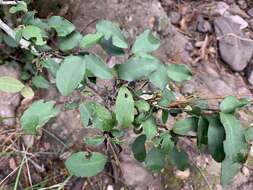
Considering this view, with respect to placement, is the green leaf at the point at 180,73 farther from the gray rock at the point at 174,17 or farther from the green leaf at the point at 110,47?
the gray rock at the point at 174,17

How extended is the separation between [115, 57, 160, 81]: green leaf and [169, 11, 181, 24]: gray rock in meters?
1.08

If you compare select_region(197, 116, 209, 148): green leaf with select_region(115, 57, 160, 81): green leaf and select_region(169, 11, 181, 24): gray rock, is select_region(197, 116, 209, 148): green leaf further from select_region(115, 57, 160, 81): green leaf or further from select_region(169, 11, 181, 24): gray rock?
select_region(169, 11, 181, 24): gray rock

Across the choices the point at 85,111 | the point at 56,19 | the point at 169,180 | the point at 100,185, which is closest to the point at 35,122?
the point at 85,111

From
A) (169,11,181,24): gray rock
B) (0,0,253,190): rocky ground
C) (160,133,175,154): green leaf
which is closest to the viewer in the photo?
(160,133,175,154): green leaf

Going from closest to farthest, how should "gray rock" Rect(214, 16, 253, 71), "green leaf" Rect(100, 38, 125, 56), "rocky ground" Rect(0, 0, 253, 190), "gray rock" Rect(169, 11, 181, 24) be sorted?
"green leaf" Rect(100, 38, 125, 56) → "rocky ground" Rect(0, 0, 253, 190) → "gray rock" Rect(214, 16, 253, 71) → "gray rock" Rect(169, 11, 181, 24)

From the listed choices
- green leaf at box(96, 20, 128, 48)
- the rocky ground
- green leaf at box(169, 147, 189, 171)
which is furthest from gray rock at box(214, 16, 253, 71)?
green leaf at box(96, 20, 128, 48)

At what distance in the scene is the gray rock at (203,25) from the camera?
6.72 ft

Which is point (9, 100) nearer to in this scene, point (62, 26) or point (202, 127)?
point (62, 26)

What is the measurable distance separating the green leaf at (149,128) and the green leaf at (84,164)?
0.49ft

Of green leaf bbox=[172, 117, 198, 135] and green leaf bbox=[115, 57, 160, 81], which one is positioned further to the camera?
green leaf bbox=[172, 117, 198, 135]

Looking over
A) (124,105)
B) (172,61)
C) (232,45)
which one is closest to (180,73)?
(124,105)

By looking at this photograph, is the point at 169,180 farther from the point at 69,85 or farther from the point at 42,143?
the point at 69,85

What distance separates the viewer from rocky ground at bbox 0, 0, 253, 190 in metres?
1.62

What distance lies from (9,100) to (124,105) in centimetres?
83
